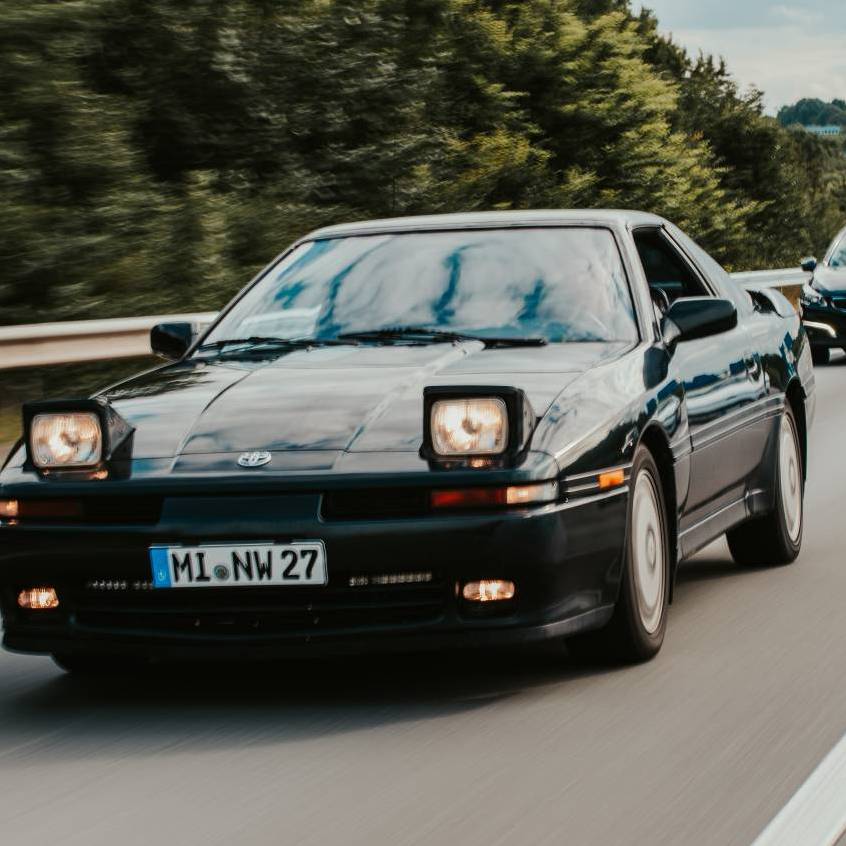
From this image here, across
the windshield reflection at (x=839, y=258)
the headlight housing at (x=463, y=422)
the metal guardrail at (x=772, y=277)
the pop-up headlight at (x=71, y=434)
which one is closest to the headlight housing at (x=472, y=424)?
the headlight housing at (x=463, y=422)

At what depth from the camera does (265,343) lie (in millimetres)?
6152

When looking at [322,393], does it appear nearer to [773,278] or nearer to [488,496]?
[488,496]

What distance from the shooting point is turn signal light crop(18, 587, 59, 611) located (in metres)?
5.04

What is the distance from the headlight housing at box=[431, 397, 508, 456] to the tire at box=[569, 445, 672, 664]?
635mm

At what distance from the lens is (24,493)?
5.04 meters

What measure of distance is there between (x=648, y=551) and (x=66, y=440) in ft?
5.75

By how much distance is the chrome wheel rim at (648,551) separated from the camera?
17.7 ft

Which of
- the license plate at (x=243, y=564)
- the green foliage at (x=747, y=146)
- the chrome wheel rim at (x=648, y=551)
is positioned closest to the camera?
the license plate at (x=243, y=564)

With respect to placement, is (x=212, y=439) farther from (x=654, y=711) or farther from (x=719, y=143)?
(x=719, y=143)

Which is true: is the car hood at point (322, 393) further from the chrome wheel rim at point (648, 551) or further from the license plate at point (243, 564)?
the chrome wheel rim at point (648, 551)

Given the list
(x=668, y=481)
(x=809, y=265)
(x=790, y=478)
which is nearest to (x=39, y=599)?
(x=668, y=481)

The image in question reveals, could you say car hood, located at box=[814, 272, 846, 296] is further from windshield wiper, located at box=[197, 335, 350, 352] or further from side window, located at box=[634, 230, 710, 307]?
windshield wiper, located at box=[197, 335, 350, 352]

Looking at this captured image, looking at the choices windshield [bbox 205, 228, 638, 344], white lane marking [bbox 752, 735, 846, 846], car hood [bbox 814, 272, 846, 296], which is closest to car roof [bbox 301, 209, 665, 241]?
windshield [bbox 205, 228, 638, 344]

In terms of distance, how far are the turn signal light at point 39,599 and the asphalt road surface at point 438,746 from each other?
1.00ft
